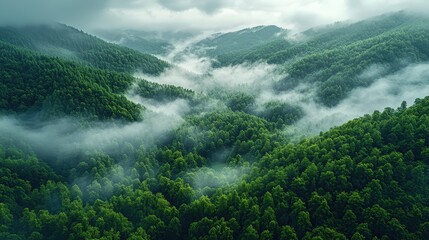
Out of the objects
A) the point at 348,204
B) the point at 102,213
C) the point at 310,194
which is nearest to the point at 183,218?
the point at 102,213

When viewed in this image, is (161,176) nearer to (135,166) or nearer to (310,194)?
(135,166)

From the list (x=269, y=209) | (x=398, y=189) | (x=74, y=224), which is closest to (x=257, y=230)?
(x=269, y=209)

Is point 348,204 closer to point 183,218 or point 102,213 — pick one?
point 183,218

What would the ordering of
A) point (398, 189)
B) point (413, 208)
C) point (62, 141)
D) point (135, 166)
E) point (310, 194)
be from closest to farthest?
point (413, 208)
point (398, 189)
point (310, 194)
point (135, 166)
point (62, 141)

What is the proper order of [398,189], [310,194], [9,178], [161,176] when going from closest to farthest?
[398,189], [310,194], [9,178], [161,176]

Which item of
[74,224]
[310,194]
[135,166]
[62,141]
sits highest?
[62,141]

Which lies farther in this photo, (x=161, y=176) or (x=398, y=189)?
(x=161, y=176)

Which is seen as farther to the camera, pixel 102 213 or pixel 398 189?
pixel 102 213

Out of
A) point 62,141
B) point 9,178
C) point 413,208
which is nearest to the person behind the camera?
point 413,208

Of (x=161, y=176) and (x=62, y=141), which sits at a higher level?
(x=62, y=141)
